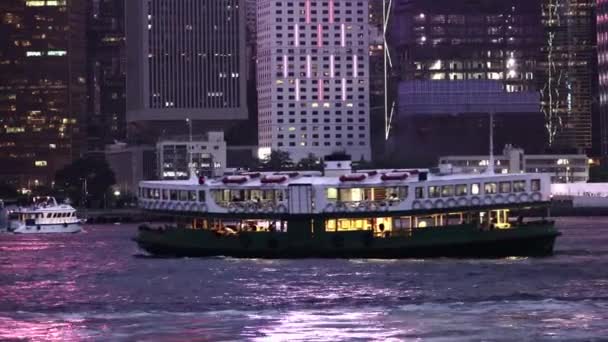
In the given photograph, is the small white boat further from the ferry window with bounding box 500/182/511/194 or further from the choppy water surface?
the ferry window with bounding box 500/182/511/194

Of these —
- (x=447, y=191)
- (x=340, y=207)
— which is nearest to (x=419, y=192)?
Answer: (x=447, y=191)

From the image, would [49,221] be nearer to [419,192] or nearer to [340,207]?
[340,207]

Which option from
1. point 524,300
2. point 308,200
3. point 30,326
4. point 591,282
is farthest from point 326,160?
point 30,326

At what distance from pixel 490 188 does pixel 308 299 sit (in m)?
24.3

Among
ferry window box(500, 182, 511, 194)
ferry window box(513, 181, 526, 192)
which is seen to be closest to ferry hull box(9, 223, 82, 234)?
ferry window box(500, 182, 511, 194)

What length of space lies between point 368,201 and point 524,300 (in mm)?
26344

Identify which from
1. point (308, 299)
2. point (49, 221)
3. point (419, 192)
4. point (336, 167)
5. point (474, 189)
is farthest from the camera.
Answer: point (49, 221)

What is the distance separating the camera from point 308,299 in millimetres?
84625

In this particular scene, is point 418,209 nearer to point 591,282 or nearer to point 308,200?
point 308,200

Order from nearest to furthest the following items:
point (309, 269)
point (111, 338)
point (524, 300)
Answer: point (111, 338) → point (524, 300) → point (309, 269)

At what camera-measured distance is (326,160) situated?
115 m

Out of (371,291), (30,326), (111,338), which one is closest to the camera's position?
(111,338)

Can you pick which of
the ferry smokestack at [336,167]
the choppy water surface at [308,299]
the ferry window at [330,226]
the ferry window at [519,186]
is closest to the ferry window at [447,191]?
the ferry window at [519,186]

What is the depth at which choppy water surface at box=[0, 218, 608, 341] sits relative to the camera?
235 feet
